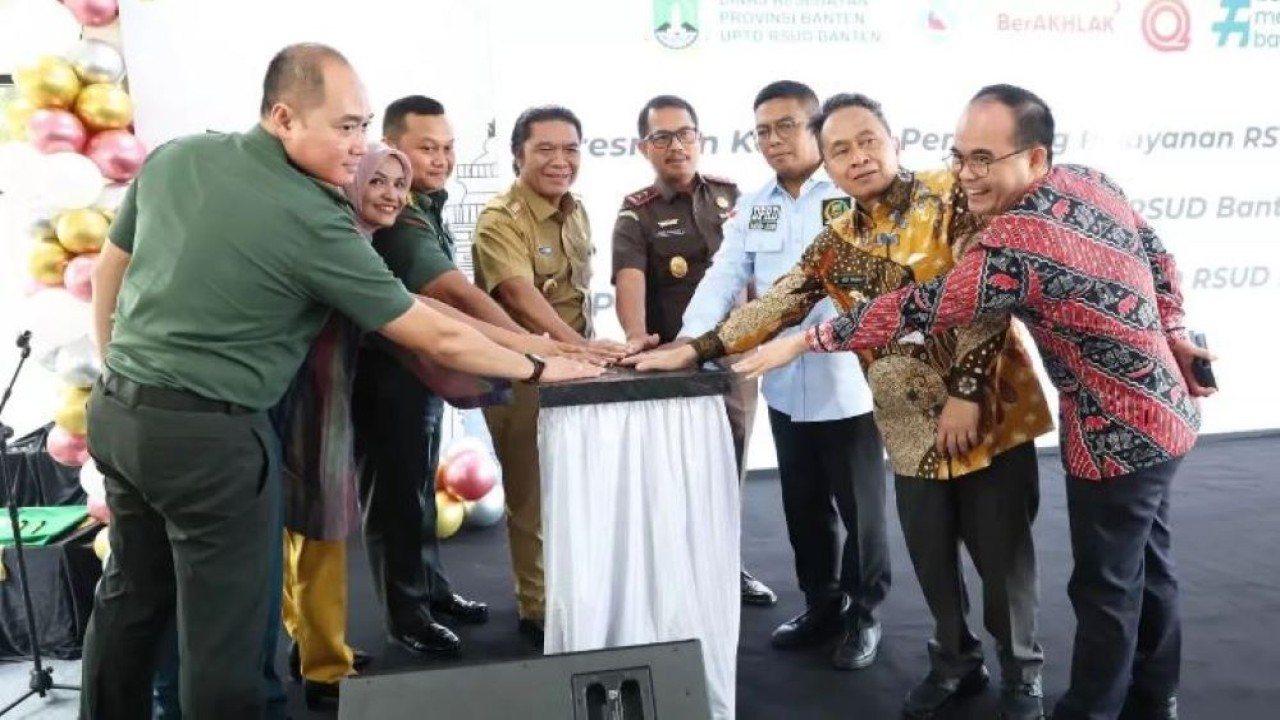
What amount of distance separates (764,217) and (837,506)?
83cm

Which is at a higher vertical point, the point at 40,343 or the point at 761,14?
the point at 761,14

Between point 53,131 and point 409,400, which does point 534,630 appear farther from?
point 53,131

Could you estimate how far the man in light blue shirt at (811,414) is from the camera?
2.47 meters

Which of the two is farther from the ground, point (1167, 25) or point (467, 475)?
point (1167, 25)

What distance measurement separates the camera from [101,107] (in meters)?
3.11

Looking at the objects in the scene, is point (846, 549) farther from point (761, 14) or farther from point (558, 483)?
point (761, 14)

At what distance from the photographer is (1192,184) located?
4.69 m

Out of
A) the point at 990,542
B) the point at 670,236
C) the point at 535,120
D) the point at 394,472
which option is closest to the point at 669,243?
the point at 670,236

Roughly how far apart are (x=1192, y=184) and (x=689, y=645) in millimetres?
4398

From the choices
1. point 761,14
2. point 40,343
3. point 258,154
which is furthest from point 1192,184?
point 40,343

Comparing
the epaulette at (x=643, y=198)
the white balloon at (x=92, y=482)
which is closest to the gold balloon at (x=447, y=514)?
the white balloon at (x=92, y=482)

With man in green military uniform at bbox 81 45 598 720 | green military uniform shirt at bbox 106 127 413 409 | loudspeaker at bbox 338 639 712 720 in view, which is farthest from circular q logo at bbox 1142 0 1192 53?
loudspeaker at bbox 338 639 712 720

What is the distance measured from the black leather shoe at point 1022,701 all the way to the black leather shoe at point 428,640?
57.9 inches

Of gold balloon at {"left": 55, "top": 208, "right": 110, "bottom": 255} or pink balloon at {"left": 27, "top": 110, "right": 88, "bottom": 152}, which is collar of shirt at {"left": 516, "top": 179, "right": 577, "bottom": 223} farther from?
pink balloon at {"left": 27, "top": 110, "right": 88, "bottom": 152}
